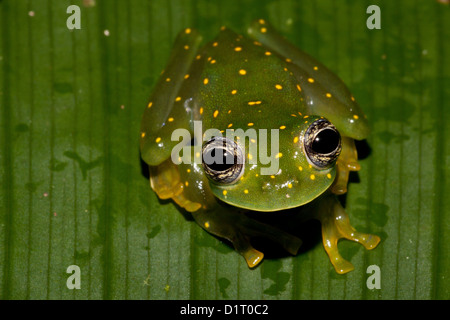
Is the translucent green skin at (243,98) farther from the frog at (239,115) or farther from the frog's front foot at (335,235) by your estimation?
the frog's front foot at (335,235)

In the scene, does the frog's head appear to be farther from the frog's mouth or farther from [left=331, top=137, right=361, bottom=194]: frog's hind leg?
[left=331, top=137, right=361, bottom=194]: frog's hind leg

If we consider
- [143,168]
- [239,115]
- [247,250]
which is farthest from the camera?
[143,168]

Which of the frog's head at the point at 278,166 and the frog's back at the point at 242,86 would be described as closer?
the frog's head at the point at 278,166

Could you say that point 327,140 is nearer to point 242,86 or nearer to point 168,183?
point 242,86

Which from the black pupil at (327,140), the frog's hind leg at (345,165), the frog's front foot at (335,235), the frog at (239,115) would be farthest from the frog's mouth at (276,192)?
the frog's front foot at (335,235)

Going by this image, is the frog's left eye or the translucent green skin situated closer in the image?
the frog's left eye

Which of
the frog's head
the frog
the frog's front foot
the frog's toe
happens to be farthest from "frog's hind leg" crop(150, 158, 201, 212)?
the frog's front foot

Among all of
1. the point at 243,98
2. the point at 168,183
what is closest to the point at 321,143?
the point at 243,98
